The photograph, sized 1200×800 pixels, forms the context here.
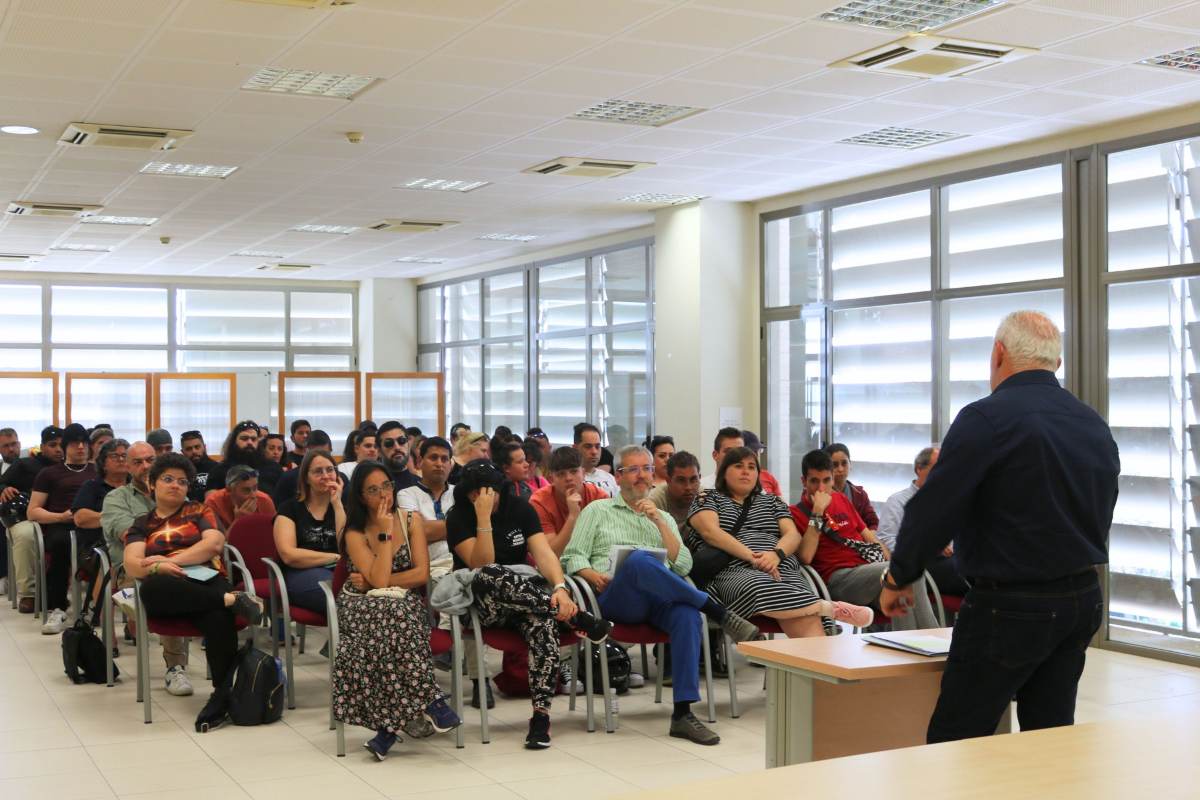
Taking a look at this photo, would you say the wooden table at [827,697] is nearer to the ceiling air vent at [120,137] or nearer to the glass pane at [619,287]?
the ceiling air vent at [120,137]

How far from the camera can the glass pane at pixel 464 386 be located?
17.9m

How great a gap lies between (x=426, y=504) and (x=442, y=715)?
1.91 meters

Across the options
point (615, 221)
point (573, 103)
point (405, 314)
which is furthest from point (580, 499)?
point (405, 314)

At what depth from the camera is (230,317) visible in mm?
18812

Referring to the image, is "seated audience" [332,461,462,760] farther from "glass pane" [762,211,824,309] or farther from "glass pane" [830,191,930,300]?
"glass pane" [762,211,824,309]

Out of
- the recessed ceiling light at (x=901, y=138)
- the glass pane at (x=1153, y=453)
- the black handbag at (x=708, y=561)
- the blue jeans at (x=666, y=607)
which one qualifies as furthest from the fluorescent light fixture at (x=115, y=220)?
the glass pane at (x=1153, y=453)

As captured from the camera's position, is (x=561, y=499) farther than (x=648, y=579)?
Yes

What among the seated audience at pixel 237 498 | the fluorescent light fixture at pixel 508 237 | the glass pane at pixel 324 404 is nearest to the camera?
the seated audience at pixel 237 498

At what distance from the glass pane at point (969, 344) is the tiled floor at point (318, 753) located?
3.17m

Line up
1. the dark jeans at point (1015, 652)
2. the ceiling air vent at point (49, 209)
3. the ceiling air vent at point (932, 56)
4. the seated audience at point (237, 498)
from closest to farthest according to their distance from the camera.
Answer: the dark jeans at point (1015, 652) < the ceiling air vent at point (932, 56) < the seated audience at point (237, 498) < the ceiling air vent at point (49, 209)

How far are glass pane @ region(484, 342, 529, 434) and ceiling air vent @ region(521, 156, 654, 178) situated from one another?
6430 millimetres

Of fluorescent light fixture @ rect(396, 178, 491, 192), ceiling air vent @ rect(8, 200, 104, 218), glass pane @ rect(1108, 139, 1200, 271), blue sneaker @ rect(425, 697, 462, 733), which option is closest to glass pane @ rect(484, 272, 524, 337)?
fluorescent light fixture @ rect(396, 178, 491, 192)

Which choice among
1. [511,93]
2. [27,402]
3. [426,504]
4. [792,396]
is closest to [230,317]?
[27,402]

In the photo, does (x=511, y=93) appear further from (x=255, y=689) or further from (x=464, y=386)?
(x=464, y=386)
